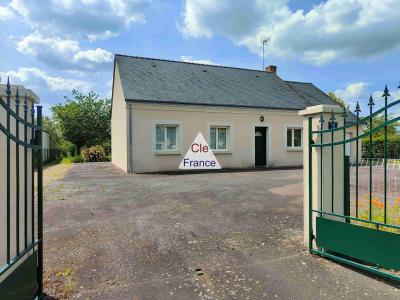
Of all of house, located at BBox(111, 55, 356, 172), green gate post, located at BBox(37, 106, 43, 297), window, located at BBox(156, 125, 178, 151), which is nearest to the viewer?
green gate post, located at BBox(37, 106, 43, 297)

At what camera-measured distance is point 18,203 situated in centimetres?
248

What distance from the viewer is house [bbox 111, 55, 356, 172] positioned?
552 inches

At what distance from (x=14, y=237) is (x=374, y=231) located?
148 inches

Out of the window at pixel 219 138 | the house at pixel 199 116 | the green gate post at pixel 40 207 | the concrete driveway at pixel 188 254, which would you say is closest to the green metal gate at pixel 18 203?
the green gate post at pixel 40 207

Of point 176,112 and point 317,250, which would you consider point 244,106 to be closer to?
point 176,112

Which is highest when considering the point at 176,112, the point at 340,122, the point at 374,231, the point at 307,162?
the point at 176,112

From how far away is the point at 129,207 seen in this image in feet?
21.7

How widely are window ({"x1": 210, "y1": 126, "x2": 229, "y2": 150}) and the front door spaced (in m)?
2.17

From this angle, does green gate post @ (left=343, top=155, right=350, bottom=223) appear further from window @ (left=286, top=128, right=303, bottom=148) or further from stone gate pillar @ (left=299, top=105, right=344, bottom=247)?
window @ (left=286, top=128, right=303, bottom=148)

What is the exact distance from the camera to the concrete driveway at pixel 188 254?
2.95 metres

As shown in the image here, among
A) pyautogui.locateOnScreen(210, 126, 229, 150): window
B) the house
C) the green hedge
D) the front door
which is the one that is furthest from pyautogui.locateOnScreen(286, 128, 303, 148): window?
the green hedge

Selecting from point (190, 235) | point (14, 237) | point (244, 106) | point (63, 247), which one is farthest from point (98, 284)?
point (244, 106)

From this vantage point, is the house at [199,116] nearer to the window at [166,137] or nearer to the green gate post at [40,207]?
the window at [166,137]

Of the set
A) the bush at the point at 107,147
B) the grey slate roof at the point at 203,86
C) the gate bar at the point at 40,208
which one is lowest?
the gate bar at the point at 40,208
